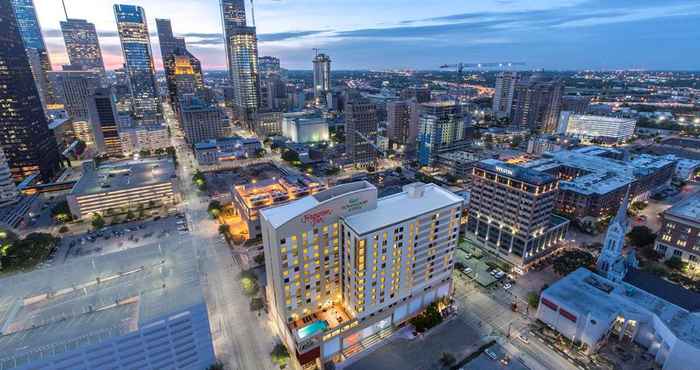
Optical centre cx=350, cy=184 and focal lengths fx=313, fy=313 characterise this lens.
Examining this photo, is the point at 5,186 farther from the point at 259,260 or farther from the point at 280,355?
the point at 280,355

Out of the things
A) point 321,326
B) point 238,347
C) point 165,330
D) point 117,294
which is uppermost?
point 117,294

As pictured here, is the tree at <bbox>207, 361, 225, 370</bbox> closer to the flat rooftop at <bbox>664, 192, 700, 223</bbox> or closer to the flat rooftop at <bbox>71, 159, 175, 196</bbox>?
the flat rooftop at <bbox>71, 159, 175, 196</bbox>

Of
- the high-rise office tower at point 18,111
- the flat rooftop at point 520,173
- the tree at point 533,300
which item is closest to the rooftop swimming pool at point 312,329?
the tree at point 533,300

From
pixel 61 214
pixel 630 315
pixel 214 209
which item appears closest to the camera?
pixel 630 315

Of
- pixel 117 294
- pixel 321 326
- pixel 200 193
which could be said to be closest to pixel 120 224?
pixel 200 193

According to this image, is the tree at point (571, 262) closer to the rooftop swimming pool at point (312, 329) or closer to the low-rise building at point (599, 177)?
the low-rise building at point (599, 177)

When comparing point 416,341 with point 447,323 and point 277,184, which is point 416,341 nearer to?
point 447,323

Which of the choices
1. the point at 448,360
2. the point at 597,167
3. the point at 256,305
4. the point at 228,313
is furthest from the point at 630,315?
the point at 597,167
